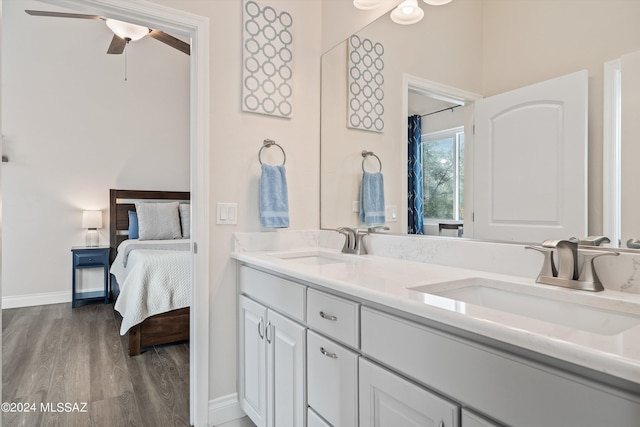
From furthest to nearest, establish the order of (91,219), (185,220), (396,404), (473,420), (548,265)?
(185,220), (91,219), (548,265), (396,404), (473,420)

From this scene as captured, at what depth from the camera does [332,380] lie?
124 cm

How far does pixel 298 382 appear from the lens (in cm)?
143

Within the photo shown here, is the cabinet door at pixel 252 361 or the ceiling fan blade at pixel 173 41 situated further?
the ceiling fan blade at pixel 173 41

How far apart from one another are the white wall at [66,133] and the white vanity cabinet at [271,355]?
3.64 meters

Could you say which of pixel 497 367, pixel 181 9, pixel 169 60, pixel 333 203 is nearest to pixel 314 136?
pixel 333 203

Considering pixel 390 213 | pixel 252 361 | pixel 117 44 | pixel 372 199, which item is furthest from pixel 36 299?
pixel 390 213

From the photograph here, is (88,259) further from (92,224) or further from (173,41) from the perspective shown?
(173,41)

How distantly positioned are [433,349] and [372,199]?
1.19 metres

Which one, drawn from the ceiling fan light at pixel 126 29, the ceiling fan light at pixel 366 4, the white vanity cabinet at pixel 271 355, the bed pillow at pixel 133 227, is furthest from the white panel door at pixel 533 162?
the bed pillow at pixel 133 227

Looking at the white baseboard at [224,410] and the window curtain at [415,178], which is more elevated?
the window curtain at [415,178]

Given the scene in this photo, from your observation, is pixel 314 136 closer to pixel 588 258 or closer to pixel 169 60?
pixel 588 258

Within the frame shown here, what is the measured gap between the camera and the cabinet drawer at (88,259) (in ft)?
14.0

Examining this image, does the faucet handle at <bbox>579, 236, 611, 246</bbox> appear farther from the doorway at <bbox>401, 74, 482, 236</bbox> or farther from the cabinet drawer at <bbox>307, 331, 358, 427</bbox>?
the cabinet drawer at <bbox>307, 331, 358, 427</bbox>

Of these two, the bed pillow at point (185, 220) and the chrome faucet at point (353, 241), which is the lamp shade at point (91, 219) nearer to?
the bed pillow at point (185, 220)
